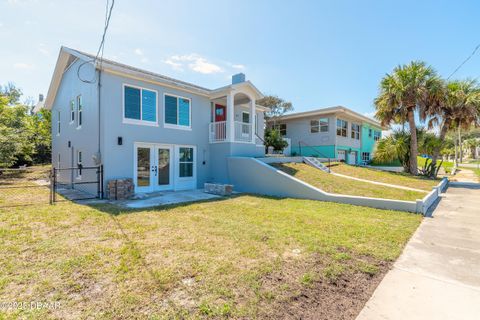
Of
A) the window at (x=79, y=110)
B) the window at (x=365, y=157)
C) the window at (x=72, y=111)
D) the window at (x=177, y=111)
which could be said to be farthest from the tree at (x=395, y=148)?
the window at (x=72, y=111)

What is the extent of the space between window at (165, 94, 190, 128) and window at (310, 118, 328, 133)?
13.5 metres

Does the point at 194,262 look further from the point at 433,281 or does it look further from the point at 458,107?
the point at 458,107

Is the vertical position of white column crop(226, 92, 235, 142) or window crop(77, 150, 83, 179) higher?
white column crop(226, 92, 235, 142)

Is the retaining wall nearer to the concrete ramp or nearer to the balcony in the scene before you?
the concrete ramp

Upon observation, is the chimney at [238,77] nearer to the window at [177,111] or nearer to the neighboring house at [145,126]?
the neighboring house at [145,126]

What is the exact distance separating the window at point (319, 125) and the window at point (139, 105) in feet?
50.2

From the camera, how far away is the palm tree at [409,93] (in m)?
15.9

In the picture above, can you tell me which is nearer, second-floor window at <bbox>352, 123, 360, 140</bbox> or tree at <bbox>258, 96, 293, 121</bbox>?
second-floor window at <bbox>352, 123, 360, 140</bbox>

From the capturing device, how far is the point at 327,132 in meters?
21.0

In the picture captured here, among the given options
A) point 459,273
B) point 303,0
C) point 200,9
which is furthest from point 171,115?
point 459,273

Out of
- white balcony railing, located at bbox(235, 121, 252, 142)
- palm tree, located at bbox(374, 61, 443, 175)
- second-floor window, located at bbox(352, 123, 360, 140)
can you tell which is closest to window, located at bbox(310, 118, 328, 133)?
palm tree, located at bbox(374, 61, 443, 175)

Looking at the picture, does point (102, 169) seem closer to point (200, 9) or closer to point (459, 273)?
point (200, 9)

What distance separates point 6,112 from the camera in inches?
798

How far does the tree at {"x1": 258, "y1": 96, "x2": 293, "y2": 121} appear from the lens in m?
25.4
